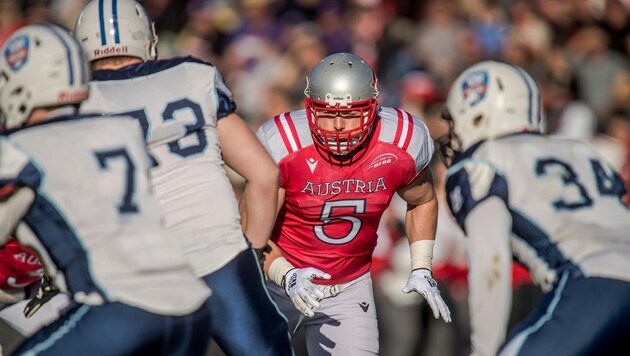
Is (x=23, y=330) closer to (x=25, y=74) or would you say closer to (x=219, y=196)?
(x=219, y=196)

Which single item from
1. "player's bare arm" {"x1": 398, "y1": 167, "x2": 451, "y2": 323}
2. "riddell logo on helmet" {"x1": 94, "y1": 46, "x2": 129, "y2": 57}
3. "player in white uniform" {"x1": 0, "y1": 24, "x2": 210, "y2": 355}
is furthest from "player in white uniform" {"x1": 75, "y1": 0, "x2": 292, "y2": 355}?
"player's bare arm" {"x1": 398, "y1": 167, "x2": 451, "y2": 323}

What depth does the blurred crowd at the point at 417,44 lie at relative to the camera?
9.80 m

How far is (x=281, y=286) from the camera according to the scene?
5.14 metres

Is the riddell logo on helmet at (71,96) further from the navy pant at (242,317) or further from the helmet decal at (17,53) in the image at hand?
the navy pant at (242,317)

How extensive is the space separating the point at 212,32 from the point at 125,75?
7933 mm

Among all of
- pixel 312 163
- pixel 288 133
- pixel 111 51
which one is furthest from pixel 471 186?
pixel 111 51

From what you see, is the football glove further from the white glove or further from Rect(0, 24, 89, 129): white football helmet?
the white glove

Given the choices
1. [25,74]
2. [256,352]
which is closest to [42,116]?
[25,74]

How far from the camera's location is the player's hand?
15.4ft

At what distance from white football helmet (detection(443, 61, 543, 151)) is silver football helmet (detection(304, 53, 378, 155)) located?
583mm

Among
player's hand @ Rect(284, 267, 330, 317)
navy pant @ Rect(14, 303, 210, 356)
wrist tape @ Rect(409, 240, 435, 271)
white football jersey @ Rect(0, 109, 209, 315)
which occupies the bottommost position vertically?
wrist tape @ Rect(409, 240, 435, 271)

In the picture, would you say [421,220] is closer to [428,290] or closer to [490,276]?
[428,290]

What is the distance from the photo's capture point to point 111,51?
474 centimetres

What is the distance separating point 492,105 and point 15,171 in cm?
255
